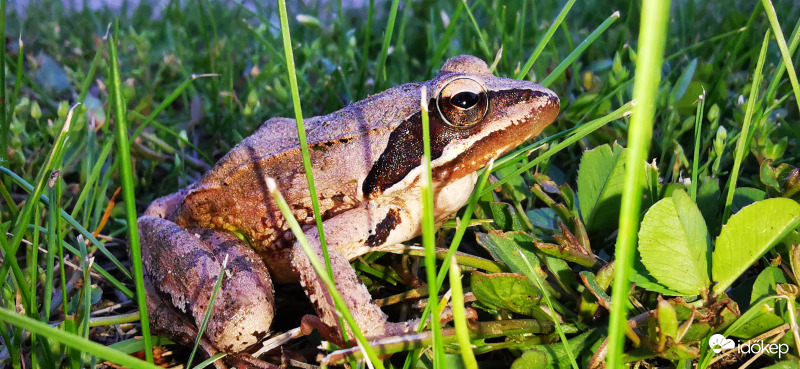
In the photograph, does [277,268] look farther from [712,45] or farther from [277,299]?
[712,45]

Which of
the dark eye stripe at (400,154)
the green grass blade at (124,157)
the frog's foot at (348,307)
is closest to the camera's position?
the green grass blade at (124,157)

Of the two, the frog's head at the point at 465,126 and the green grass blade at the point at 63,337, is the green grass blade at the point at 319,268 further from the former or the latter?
Result: the frog's head at the point at 465,126

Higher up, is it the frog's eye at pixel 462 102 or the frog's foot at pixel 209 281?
the frog's eye at pixel 462 102

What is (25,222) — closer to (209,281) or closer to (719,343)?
(209,281)

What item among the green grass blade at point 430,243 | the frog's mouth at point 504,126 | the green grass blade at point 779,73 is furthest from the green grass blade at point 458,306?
the green grass blade at point 779,73

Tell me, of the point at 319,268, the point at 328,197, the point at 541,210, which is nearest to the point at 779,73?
the point at 541,210

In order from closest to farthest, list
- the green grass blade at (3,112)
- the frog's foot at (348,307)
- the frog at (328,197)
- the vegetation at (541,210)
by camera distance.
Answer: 1. the vegetation at (541,210)
2. the frog's foot at (348,307)
3. the frog at (328,197)
4. the green grass blade at (3,112)
